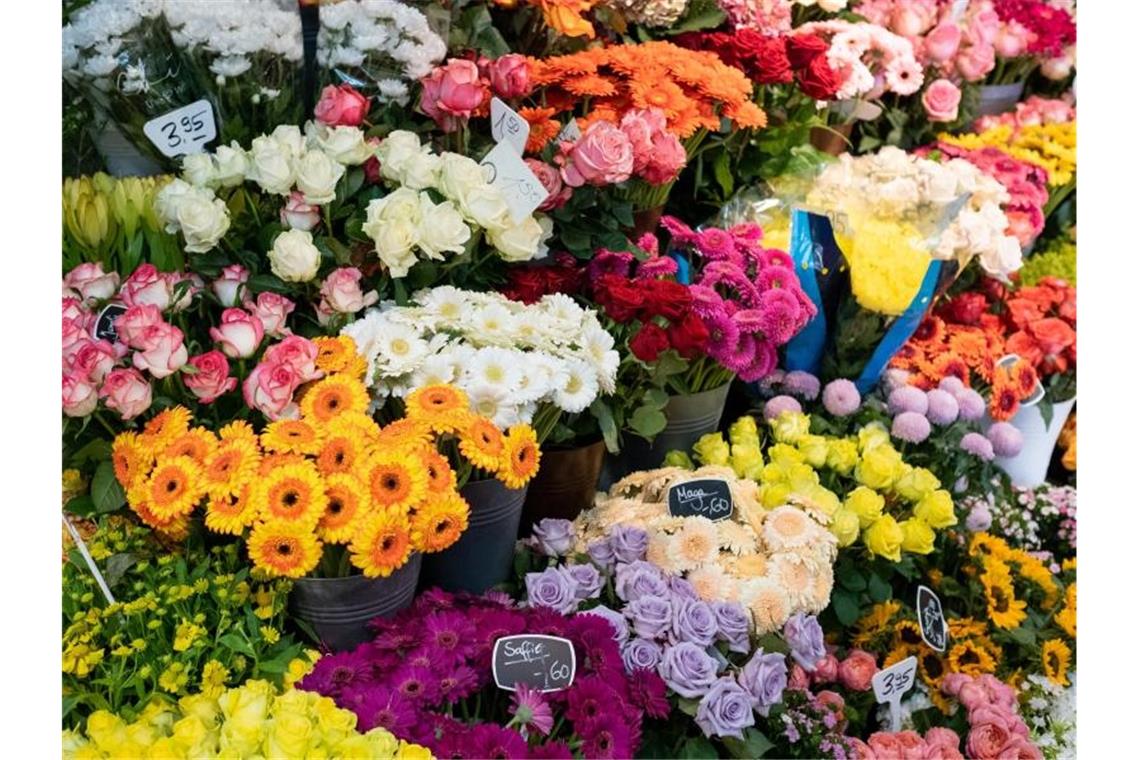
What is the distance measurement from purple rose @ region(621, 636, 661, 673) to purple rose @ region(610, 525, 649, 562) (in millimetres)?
192

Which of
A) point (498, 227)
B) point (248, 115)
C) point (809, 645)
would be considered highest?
point (248, 115)

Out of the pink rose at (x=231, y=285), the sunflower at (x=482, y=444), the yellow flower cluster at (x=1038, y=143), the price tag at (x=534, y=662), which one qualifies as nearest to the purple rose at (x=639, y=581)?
the price tag at (x=534, y=662)

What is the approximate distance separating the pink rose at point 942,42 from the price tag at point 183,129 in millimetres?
2314

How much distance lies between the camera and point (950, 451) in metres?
2.47

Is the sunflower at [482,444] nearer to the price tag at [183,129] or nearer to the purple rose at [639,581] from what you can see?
the purple rose at [639,581]

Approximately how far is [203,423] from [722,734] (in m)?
0.91

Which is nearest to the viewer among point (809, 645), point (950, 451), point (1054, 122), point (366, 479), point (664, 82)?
point (366, 479)

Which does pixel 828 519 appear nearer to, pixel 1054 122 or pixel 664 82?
pixel 664 82

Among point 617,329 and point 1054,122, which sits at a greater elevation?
point 617,329

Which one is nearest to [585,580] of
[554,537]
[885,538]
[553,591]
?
[553,591]

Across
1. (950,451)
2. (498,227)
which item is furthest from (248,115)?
(950,451)

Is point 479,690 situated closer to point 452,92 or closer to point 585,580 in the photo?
point 585,580

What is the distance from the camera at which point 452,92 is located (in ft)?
6.63

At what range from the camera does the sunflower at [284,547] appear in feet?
4.70
